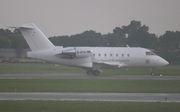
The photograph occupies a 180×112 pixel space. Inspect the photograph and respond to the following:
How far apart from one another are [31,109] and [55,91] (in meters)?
7.35

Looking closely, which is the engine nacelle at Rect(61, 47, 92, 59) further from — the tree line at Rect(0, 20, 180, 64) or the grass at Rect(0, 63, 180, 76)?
the tree line at Rect(0, 20, 180, 64)

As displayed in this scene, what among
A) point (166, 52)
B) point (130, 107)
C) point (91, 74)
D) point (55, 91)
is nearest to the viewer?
point (130, 107)

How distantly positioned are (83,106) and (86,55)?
22921 mm

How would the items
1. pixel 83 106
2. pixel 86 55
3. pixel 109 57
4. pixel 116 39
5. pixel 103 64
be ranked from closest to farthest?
pixel 83 106 → pixel 103 64 → pixel 86 55 → pixel 109 57 → pixel 116 39

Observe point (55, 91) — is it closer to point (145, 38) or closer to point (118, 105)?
point (118, 105)

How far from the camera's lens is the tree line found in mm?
72300

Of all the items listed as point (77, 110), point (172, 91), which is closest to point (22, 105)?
point (77, 110)

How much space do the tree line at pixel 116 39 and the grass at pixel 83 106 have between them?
5236cm

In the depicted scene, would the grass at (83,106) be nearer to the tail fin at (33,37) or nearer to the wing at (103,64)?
the wing at (103,64)

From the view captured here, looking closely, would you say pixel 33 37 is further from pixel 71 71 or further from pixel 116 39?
pixel 116 39

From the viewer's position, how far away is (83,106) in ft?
53.2

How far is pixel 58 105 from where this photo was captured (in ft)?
53.7

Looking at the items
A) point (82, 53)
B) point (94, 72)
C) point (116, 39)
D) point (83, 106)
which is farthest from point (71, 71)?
point (116, 39)

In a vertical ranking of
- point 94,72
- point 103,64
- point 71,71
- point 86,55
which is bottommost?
point 71,71
